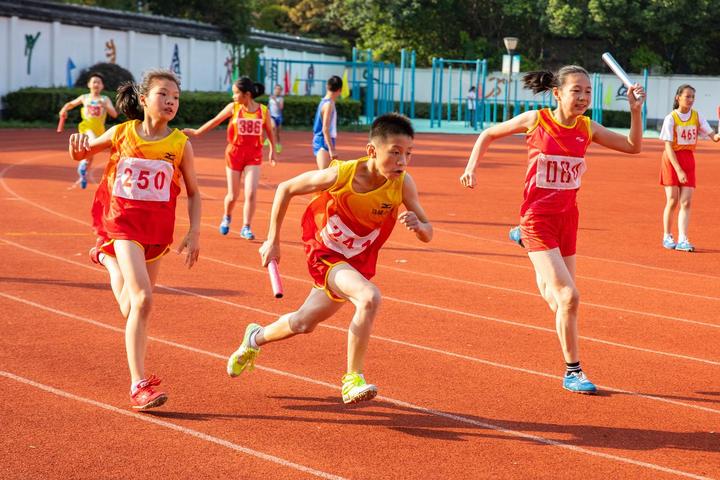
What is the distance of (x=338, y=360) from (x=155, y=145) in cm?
195

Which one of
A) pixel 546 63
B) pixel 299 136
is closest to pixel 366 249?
pixel 299 136

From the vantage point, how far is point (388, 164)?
18.1 feet

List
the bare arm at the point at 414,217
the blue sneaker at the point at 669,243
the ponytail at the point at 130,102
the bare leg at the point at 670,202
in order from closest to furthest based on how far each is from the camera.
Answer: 1. the bare arm at the point at 414,217
2. the ponytail at the point at 130,102
3. the bare leg at the point at 670,202
4. the blue sneaker at the point at 669,243

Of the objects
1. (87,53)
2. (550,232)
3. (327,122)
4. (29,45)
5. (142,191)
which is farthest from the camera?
(87,53)

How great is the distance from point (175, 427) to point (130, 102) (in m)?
1.87

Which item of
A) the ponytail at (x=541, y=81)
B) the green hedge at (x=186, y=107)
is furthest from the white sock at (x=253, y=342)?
the green hedge at (x=186, y=107)

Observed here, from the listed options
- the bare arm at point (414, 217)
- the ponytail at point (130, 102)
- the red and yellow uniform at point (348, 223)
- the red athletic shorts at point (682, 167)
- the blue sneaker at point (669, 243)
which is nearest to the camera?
the bare arm at point (414, 217)

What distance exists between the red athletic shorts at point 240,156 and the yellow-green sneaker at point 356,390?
22.8ft

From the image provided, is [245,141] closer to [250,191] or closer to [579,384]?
[250,191]

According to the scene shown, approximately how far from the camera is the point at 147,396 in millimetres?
5559

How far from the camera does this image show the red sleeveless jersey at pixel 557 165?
646cm

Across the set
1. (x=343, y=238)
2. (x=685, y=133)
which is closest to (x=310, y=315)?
(x=343, y=238)

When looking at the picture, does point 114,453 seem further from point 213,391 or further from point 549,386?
point 549,386

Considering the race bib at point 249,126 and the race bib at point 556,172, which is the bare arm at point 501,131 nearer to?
the race bib at point 556,172
